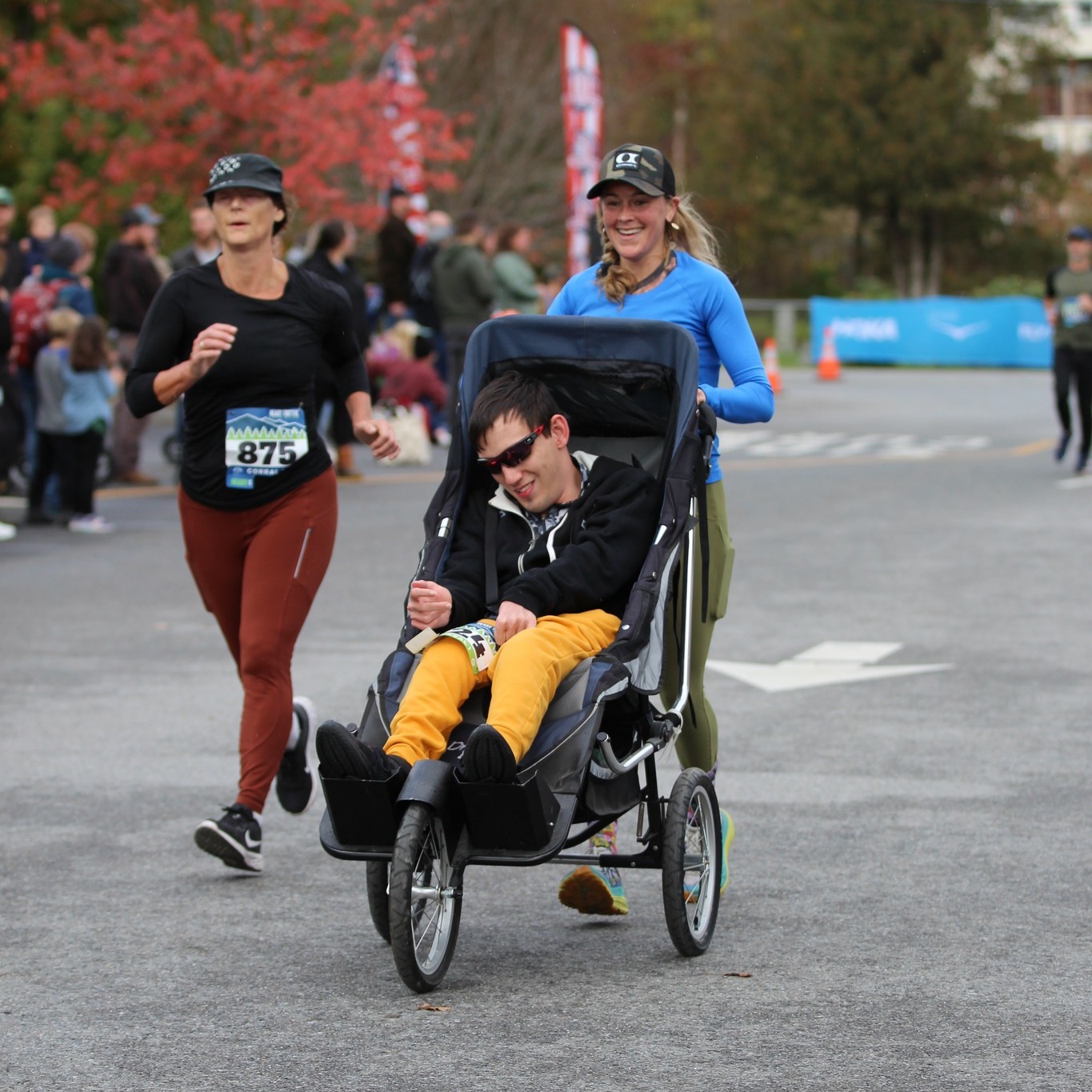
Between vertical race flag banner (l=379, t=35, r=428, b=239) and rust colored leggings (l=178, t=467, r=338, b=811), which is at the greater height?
vertical race flag banner (l=379, t=35, r=428, b=239)

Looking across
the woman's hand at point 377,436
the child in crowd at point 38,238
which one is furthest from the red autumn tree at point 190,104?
the woman's hand at point 377,436

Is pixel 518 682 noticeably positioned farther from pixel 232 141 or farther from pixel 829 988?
pixel 232 141

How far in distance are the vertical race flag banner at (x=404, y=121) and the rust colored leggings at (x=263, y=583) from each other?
22.7 metres

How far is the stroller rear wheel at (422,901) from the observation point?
470cm

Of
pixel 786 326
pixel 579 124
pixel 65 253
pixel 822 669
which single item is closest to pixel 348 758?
pixel 822 669

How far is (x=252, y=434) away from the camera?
21.0 ft

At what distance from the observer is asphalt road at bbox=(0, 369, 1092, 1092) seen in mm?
4551

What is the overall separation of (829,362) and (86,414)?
925 inches

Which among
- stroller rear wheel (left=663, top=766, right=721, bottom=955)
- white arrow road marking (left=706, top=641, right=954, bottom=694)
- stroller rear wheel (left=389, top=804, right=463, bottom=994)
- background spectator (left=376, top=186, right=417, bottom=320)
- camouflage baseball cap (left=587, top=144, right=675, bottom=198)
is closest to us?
stroller rear wheel (left=389, top=804, right=463, bottom=994)

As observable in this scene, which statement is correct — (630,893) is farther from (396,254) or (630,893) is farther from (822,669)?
(396,254)

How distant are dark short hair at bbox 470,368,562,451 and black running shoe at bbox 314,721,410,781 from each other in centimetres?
105

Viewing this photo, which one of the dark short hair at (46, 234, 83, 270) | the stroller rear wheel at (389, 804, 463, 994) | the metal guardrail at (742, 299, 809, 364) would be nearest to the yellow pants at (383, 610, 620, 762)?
the stroller rear wheel at (389, 804, 463, 994)

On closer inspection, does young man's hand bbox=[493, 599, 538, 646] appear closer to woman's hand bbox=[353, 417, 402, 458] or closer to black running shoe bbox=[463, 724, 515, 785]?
black running shoe bbox=[463, 724, 515, 785]

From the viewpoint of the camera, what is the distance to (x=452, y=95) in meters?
43.3
